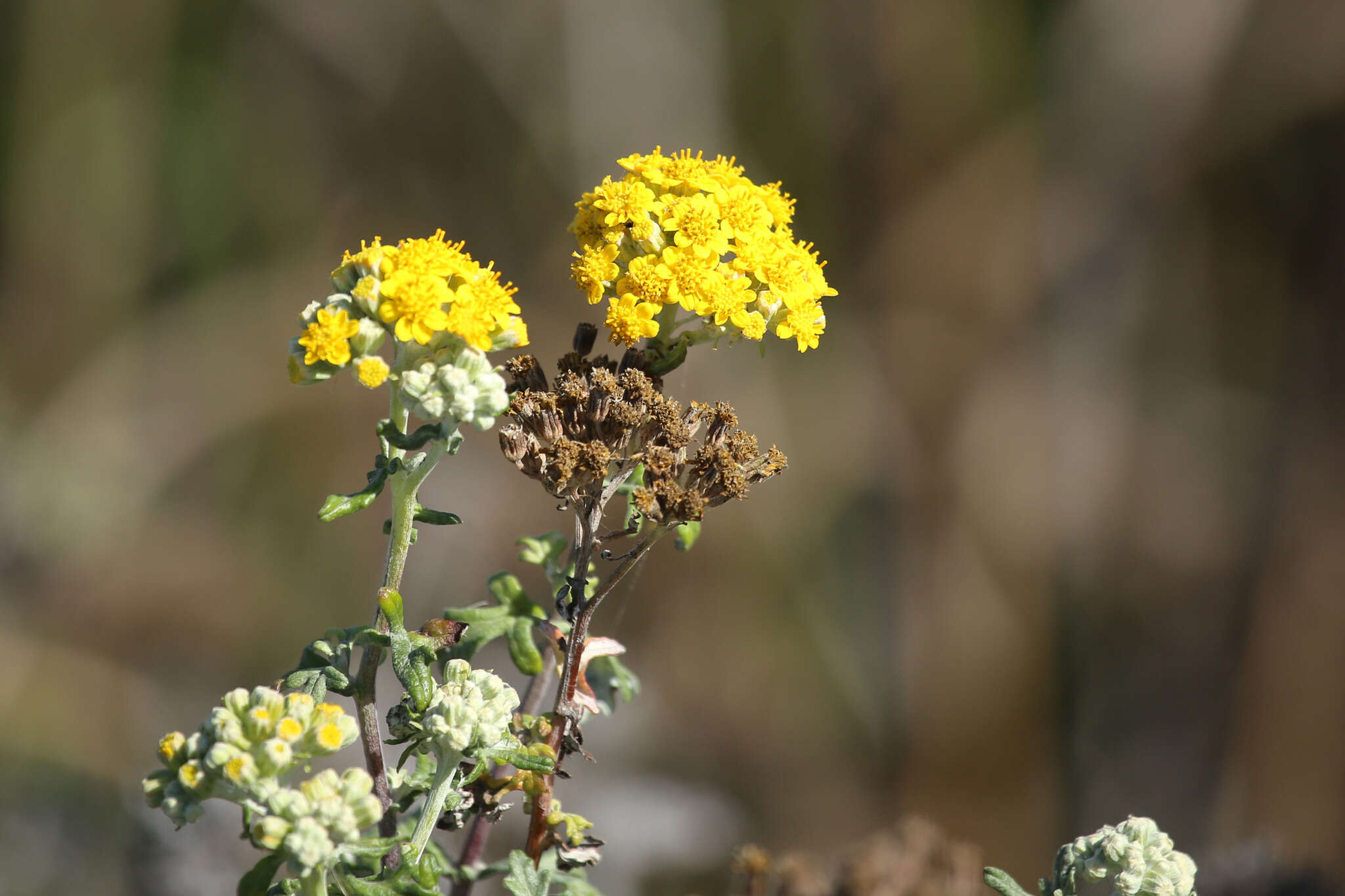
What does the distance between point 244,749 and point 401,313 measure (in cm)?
81

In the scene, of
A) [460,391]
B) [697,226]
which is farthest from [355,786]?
[697,226]

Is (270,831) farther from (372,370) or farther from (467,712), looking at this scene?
(372,370)

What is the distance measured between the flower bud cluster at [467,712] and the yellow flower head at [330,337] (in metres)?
0.62

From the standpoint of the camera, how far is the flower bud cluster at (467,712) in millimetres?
1953

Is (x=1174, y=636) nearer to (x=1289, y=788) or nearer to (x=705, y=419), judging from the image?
(x=1289, y=788)

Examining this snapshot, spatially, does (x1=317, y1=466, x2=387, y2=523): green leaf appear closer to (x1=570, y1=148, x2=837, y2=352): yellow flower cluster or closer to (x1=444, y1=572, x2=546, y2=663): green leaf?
(x1=444, y1=572, x2=546, y2=663): green leaf

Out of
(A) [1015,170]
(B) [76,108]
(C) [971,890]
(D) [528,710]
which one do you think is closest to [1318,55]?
(A) [1015,170]

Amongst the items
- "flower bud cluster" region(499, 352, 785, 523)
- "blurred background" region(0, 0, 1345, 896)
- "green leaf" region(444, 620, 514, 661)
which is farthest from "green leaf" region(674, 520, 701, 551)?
"blurred background" region(0, 0, 1345, 896)

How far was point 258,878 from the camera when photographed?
1.94 meters

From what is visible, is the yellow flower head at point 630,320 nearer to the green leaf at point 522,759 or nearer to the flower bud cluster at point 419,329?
the flower bud cluster at point 419,329

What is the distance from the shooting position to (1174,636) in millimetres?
6785

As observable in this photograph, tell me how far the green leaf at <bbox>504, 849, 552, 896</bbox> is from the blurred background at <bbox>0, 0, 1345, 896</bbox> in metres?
3.89

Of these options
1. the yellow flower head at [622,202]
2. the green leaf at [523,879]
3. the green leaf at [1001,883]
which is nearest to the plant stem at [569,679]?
the green leaf at [523,879]

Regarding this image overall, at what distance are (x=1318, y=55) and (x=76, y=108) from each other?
23.4ft
